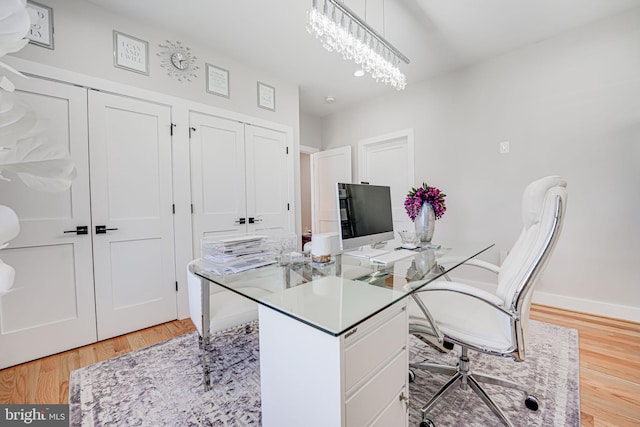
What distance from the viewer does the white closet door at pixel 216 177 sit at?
8.99 ft

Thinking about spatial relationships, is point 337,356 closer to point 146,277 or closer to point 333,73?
point 146,277

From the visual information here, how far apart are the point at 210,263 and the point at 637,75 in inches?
149

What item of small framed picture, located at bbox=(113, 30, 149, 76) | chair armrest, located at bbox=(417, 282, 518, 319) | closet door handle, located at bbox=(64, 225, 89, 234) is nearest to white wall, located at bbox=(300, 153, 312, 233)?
small framed picture, located at bbox=(113, 30, 149, 76)

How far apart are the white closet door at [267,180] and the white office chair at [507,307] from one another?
7.28 feet

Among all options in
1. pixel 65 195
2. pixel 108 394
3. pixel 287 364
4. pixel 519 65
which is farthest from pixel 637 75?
pixel 65 195

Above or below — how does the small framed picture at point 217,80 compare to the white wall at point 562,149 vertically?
above

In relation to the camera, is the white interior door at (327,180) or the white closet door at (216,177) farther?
the white interior door at (327,180)

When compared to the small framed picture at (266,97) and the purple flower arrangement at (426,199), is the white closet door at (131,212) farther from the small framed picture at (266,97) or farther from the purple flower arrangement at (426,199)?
the purple flower arrangement at (426,199)

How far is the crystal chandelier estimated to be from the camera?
1.80m

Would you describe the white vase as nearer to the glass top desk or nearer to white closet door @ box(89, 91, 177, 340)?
the glass top desk

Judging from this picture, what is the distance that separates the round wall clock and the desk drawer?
284 centimetres

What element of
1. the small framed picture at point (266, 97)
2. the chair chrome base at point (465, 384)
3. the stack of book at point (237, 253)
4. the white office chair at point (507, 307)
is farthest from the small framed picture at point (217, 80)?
the chair chrome base at point (465, 384)

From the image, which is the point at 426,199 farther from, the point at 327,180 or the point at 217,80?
the point at 327,180

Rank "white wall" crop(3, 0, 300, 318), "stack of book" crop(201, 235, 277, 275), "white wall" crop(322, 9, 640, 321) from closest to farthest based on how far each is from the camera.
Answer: "stack of book" crop(201, 235, 277, 275) → "white wall" crop(3, 0, 300, 318) → "white wall" crop(322, 9, 640, 321)
